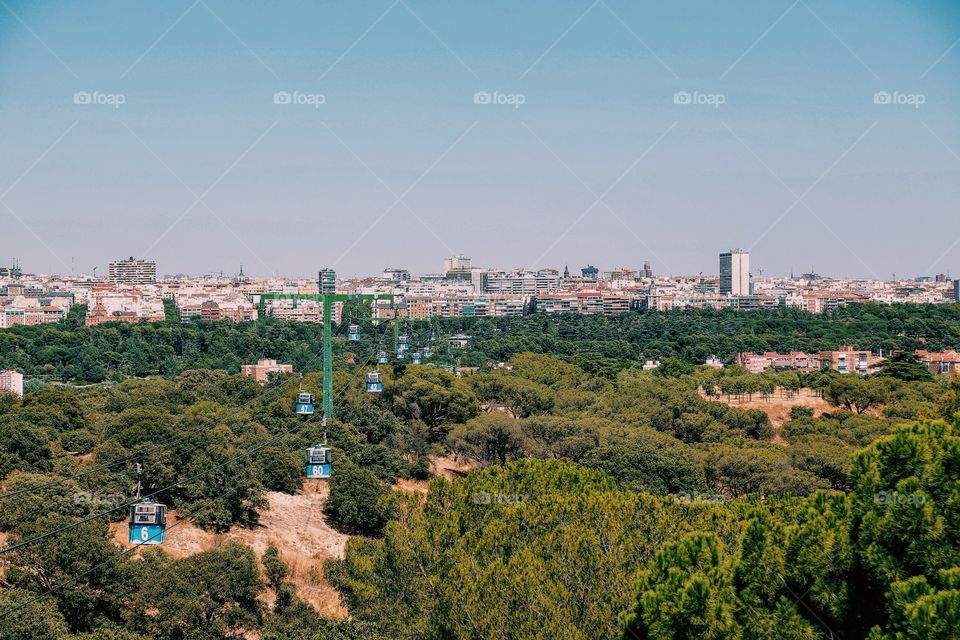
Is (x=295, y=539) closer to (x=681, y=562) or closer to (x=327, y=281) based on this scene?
(x=681, y=562)

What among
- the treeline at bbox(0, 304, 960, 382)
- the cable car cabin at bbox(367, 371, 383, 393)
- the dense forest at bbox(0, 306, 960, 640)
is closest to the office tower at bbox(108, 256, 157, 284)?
the treeline at bbox(0, 304, 960, 382)

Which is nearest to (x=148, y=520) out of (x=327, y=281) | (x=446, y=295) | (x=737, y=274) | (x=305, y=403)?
(x=305, y=403)

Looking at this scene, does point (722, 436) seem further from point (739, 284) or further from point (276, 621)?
point (739, 284)

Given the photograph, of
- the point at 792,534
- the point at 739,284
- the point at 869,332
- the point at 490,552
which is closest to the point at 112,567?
the point at 490,552

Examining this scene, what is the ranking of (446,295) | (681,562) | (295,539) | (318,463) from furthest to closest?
(446,295) → (295,539) → (318,463) → (681,562)

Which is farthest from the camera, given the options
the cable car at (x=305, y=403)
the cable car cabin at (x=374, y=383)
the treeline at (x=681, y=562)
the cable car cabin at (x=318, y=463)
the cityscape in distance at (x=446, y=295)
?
the cityscape in distance at (x=446, y=295)

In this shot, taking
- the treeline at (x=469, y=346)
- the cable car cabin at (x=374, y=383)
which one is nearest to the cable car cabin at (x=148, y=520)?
the cable car cabin at (x=374, y=383)

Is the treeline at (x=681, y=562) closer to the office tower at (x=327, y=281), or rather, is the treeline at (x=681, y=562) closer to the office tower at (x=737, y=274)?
the office tower at (x=327, y=281)
